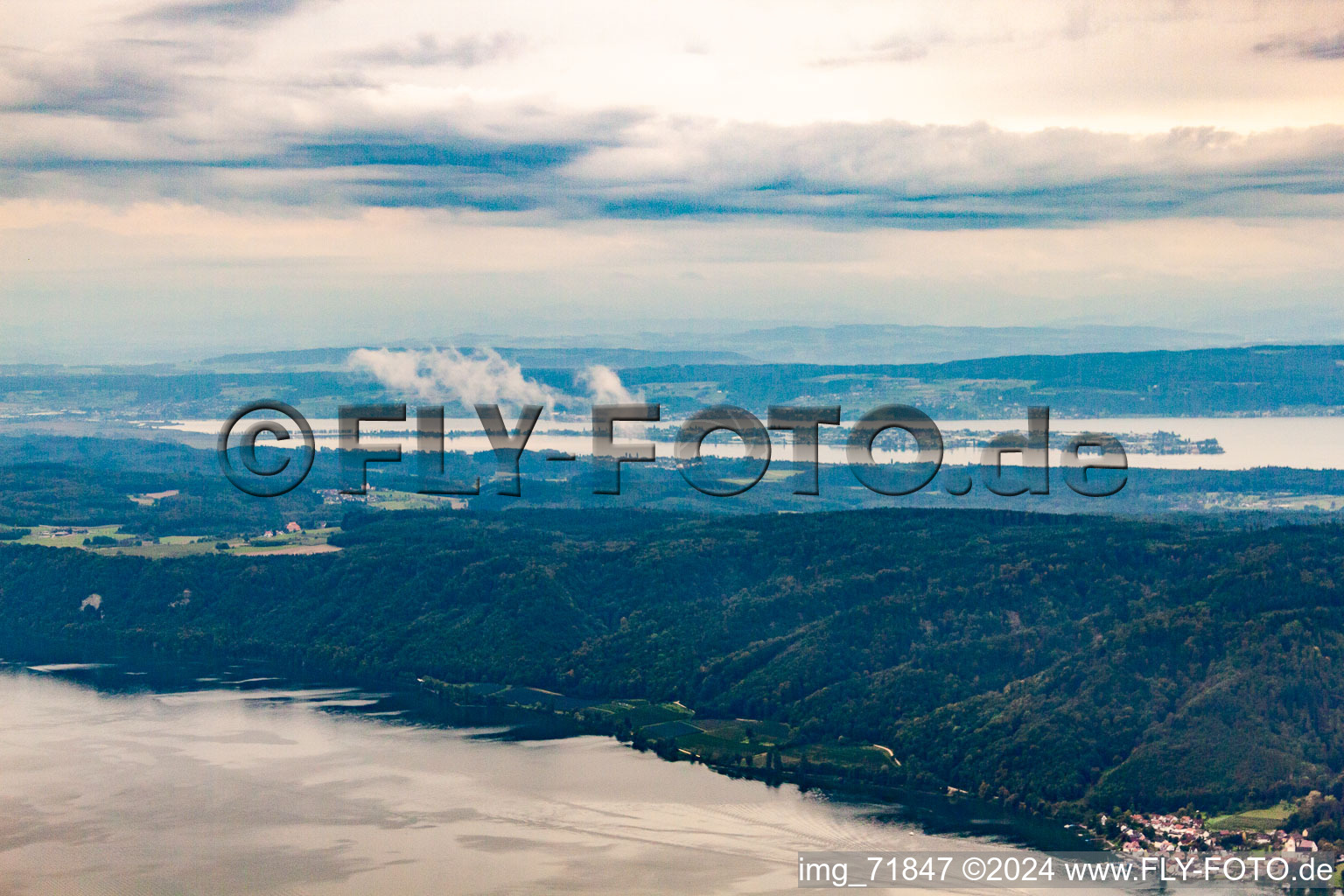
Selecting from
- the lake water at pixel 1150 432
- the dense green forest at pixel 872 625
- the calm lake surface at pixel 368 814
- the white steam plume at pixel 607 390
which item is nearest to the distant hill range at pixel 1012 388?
the white steam plume at pixel 607 390

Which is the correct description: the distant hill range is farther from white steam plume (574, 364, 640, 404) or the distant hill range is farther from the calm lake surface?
the calm lake surface

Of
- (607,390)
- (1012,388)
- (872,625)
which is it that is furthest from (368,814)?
(607,390)

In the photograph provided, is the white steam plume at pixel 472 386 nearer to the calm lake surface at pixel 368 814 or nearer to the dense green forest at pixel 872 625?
the dense green forest at pixel 872 625

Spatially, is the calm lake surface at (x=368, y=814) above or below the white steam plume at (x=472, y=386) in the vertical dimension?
below

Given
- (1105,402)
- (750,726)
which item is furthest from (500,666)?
(1105,402)

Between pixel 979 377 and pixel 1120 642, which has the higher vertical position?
pixel 979 377

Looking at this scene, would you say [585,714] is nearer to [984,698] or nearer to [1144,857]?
[984,698]
